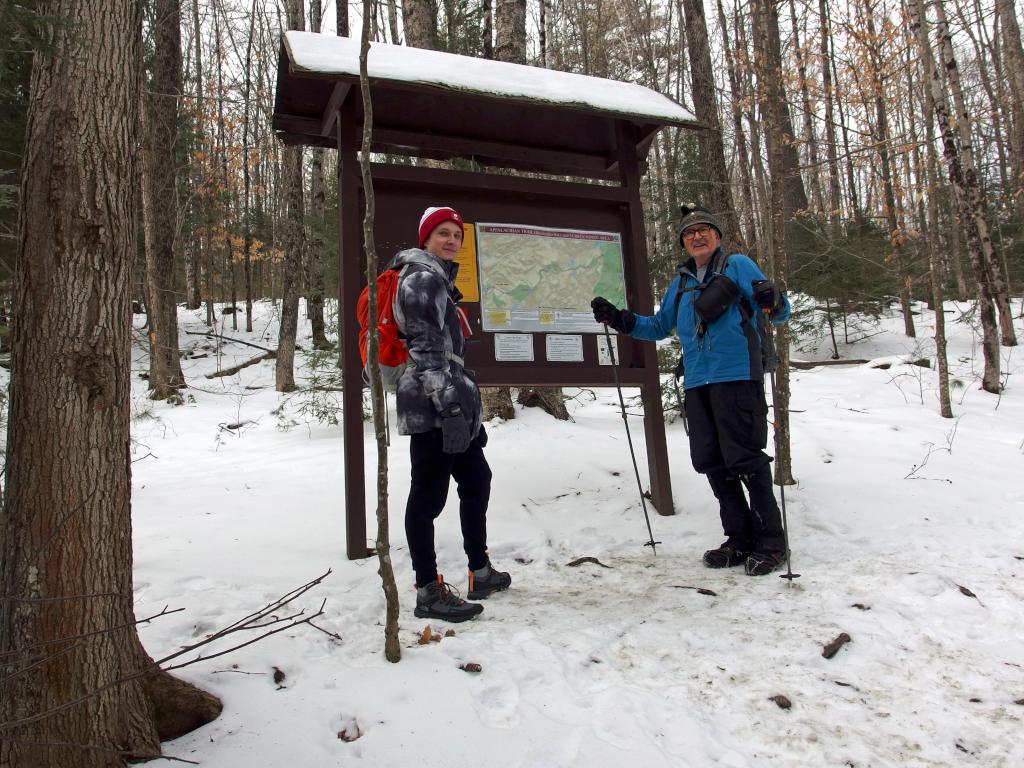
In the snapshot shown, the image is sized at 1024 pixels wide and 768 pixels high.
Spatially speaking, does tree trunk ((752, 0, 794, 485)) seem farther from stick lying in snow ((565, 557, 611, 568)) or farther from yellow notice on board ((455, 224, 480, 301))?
yellow notice on board ((455, 224, 480, 301))

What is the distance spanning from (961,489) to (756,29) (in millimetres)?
3983

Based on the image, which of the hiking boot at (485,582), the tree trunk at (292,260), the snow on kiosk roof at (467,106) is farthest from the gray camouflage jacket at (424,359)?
the tree trunk at (292,260)

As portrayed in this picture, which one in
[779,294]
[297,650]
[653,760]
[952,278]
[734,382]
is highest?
[952,278]

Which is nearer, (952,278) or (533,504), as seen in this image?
(533,504)

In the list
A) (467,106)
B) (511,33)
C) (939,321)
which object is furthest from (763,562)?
(511,33)

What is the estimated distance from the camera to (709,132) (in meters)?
8.47

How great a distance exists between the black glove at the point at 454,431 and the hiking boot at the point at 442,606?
703mm

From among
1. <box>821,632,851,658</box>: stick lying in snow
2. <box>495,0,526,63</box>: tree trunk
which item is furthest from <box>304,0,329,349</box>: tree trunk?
<box>821,632,851,658</box>: stick lying in snow

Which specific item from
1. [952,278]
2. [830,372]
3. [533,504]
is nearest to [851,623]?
[533,504]

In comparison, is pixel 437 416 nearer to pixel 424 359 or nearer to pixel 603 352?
pixel 424 359

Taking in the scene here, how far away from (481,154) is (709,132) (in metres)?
4.32

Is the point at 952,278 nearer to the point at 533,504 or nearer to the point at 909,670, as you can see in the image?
the point at 533,504

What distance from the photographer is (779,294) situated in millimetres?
4023

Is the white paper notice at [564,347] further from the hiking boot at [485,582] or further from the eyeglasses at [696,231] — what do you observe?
the hiking boot at [485,582]
